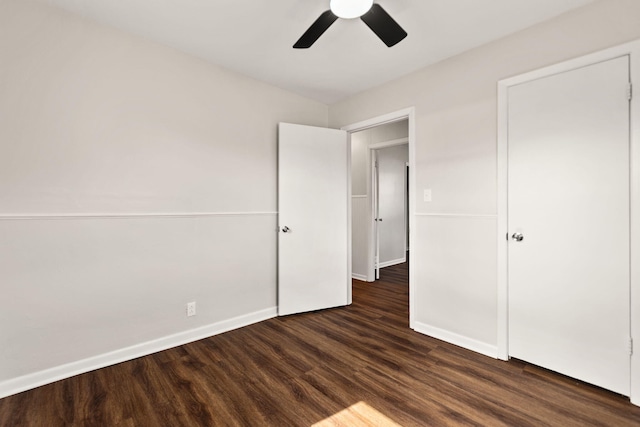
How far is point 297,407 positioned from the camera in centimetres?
169

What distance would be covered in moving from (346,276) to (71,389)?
2.55m

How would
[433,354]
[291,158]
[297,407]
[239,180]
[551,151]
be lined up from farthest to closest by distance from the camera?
[291,158] < [239,180] < [433,354] < [551,151] < [297,407]

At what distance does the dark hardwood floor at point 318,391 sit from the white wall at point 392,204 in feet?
10.3

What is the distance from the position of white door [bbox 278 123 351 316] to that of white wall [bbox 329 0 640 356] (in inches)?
36.4

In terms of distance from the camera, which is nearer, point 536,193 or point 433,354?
point 536,193

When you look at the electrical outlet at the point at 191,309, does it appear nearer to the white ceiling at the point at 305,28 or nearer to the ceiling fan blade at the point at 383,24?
the white ceiling at the point at 305,28

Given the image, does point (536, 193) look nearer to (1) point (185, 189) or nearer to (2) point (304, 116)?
(2) point (304, 116)

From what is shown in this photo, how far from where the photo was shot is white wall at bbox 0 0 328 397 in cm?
184

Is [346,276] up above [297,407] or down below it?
above

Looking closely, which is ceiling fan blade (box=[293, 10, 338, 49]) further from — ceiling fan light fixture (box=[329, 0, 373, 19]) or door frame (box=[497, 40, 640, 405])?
door frame (box=[497, 40, 640, 405])

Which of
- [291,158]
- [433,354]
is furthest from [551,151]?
[291,158]

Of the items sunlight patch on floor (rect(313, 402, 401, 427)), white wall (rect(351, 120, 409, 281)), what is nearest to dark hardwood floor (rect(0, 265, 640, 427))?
sunlight patch on floor (rect(313, 402, 401, 427))

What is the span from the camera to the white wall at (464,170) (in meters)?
2.09

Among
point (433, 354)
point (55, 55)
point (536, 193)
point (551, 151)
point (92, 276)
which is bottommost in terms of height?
point (433, 354)
